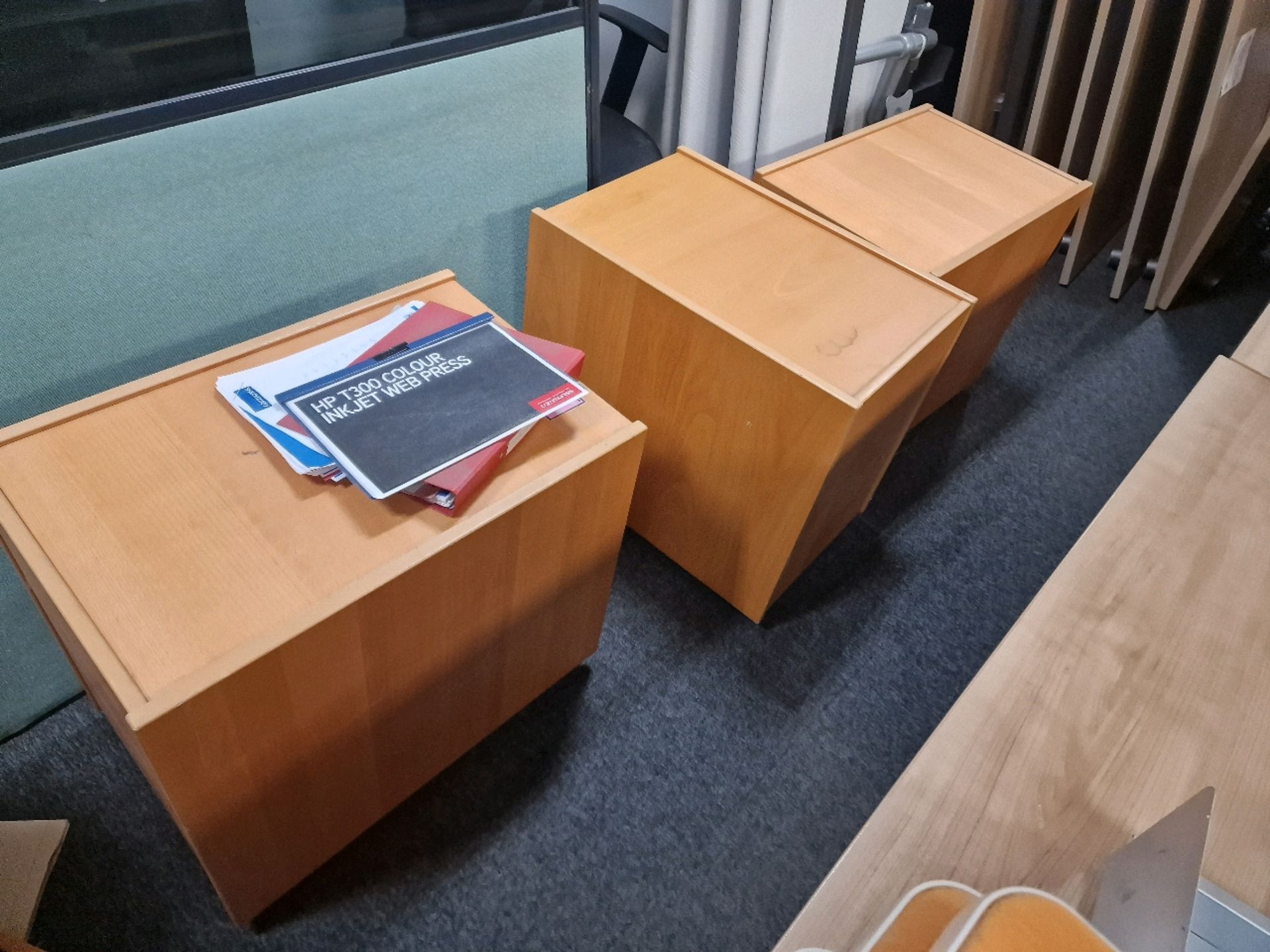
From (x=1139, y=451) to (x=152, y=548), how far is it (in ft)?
6.20

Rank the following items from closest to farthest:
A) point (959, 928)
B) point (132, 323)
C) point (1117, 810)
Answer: point (959, 928), point (1117, 810), point (132, 323)

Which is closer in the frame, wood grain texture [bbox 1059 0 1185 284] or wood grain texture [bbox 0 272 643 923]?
wood grain texture [bbox 0 272 643 923]

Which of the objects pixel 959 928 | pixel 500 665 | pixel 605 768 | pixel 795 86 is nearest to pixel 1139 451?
pixel 795 86

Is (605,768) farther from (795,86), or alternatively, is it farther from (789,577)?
(795,86)

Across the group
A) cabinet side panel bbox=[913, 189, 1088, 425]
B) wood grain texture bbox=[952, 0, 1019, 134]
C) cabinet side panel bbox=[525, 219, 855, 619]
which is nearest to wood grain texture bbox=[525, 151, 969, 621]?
cabinet side panel bbox=[525, 219, 855, 619]

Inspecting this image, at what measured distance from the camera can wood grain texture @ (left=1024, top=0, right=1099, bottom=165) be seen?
6.59 ft

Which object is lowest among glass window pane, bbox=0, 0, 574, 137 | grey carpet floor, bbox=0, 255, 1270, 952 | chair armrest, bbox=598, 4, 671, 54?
grey carpet floor, bbox=0, 255, 1270, 952

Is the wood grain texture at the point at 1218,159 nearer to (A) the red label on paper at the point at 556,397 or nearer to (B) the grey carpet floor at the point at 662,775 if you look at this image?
(B) the grey carpet floor at the point at 662,775

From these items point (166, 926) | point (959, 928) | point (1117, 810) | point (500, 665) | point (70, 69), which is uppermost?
point (70, 69)

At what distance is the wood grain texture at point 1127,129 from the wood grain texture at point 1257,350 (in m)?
0.93

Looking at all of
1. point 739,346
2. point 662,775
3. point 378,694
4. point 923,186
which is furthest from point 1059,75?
point 378,694

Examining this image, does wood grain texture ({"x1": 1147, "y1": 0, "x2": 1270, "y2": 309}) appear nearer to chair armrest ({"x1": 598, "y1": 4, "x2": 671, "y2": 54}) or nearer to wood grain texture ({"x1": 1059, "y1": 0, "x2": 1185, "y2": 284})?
wood grain texture ({"x1": 1059, "y1": 0, "x2": 1185, "y2": 284})

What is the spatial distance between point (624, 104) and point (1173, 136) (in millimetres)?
1435

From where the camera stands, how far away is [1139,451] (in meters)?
→ 1.87
